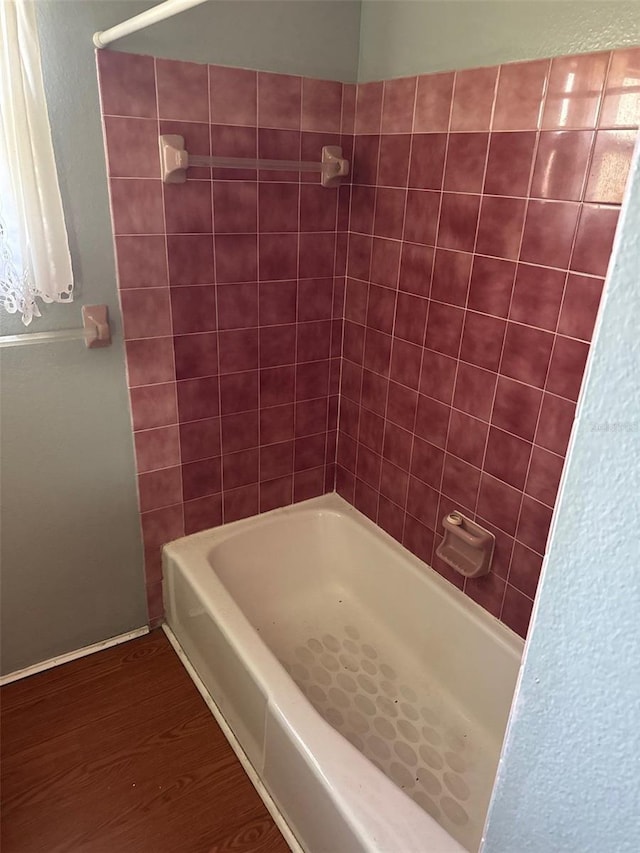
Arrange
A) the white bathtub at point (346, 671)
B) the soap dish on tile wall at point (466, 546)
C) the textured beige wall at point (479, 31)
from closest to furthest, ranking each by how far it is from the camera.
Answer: the textured beige wall at point (479, 31) < the white bathtub at point (346, 671) < the soap dish on tile wall at point (466, 546)

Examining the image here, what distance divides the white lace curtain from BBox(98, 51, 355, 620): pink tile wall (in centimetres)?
20

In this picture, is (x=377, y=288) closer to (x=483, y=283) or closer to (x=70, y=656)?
(x=483, y=283)

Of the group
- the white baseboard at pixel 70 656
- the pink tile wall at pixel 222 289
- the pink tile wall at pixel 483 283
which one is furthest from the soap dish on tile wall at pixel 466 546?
the white baseboard at pixel 70 656

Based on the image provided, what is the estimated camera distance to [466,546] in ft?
5.94

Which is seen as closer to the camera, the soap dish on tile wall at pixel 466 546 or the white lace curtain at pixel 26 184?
the white lace curtain at pixel 26 184

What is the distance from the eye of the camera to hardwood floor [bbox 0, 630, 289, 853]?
5.00ft

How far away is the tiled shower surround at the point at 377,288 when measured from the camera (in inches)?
55.6

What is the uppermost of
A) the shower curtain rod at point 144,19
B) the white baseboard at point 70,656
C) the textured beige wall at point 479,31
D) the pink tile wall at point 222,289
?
the textured beige wall at point 479,31

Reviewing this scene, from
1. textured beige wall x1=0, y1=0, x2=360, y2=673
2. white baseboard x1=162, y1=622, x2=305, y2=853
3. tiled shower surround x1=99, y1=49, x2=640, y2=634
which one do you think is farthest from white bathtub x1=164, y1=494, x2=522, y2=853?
textured beige wall x1=0, y1=0, x2=360, y2=673

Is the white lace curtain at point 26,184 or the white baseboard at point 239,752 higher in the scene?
the white lace curtain at point 26,184

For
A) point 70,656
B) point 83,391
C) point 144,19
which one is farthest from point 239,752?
point 144,19

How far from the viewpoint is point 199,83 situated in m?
1.64

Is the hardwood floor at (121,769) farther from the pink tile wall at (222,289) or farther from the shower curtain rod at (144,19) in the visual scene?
the shower curtain rod at (144,19)

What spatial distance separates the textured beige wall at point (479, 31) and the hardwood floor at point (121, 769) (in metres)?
2.00
